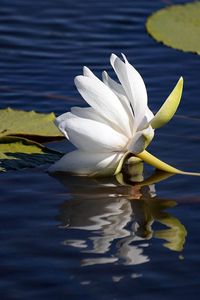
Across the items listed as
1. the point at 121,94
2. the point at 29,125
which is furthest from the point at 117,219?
the point at 29,125

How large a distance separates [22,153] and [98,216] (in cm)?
57

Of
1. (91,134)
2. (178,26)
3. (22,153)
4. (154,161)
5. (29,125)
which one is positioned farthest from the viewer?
(178,26)

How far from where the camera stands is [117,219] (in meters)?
4.37

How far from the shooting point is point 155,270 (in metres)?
3.86

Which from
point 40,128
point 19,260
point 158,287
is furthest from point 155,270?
point 40,128

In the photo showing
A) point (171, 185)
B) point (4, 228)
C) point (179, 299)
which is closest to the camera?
point (179, 299)

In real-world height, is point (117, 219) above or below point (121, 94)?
below

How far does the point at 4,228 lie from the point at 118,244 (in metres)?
0.52

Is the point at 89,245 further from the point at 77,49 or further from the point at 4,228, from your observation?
the point at 77,49

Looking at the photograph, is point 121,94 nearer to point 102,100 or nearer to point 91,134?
point 102,100

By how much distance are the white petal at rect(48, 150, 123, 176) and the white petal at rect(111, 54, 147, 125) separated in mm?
224

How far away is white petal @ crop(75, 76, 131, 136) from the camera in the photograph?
4.38 m

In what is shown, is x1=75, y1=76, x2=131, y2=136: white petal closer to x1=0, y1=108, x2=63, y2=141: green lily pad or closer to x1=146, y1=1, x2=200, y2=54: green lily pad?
x1=0, y1=108, x2=63, y2=141: green lily pad

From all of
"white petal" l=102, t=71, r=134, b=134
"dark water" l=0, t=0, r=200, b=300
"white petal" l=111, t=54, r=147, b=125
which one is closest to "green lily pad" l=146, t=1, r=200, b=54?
"dark water" l=0, t=0, r=200, b=300
